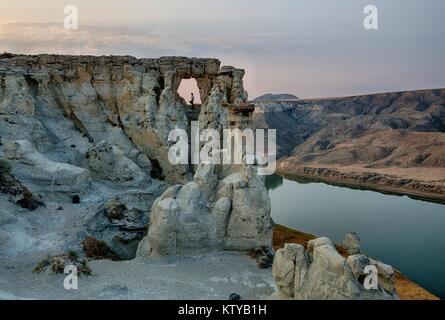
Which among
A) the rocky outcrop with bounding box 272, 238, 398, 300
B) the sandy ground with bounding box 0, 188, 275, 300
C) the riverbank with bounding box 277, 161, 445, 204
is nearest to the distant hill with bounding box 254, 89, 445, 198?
the riverbank with bounding box 277, 161, 445, 204

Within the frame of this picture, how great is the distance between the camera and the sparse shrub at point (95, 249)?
22938mm

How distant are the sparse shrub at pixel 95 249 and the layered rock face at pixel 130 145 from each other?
157cm

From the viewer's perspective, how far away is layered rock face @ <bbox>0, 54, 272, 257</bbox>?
23062mm

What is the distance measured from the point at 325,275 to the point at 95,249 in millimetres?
12874

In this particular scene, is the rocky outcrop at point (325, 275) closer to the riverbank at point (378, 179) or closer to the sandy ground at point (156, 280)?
the sandy ground at point (156, 280)

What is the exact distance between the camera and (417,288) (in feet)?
84.2

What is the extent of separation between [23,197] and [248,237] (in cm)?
1273

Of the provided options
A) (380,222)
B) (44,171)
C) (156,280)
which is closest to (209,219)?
(156,280)

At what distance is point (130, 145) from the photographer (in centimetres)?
3597

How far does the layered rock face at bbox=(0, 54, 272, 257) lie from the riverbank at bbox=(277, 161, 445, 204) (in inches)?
1619

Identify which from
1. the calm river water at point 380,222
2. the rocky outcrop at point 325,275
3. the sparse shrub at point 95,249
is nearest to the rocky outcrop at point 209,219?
the sparse shrub at point 95,249

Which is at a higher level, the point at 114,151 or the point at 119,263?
the point at 114,151
